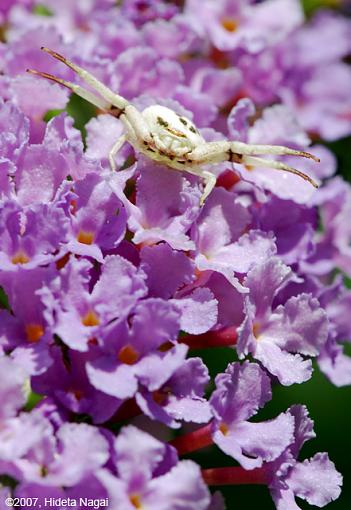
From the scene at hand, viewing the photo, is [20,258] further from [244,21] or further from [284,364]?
[244,21]

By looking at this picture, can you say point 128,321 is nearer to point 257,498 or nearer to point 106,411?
point 106,411

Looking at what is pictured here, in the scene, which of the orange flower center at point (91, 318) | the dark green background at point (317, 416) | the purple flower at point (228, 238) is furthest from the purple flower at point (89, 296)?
the dark green background at point (317, 416)

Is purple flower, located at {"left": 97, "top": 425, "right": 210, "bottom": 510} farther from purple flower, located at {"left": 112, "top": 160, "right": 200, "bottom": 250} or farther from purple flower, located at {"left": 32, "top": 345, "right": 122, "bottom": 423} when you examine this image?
purple flower, located at {"left": 112, "top": 160, "right": 200, "bottom": 250}

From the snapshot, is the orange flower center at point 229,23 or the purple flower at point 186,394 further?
the orange flower center at point 229,23

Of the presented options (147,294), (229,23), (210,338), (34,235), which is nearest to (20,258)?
(34,235)

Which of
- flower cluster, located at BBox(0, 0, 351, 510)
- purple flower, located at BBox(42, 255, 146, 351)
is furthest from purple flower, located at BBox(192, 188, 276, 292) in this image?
purple flower, located at BBox(42, 255, 146, 351)

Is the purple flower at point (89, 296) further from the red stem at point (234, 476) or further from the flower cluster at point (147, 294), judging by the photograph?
the red stem at point (234, 476)
